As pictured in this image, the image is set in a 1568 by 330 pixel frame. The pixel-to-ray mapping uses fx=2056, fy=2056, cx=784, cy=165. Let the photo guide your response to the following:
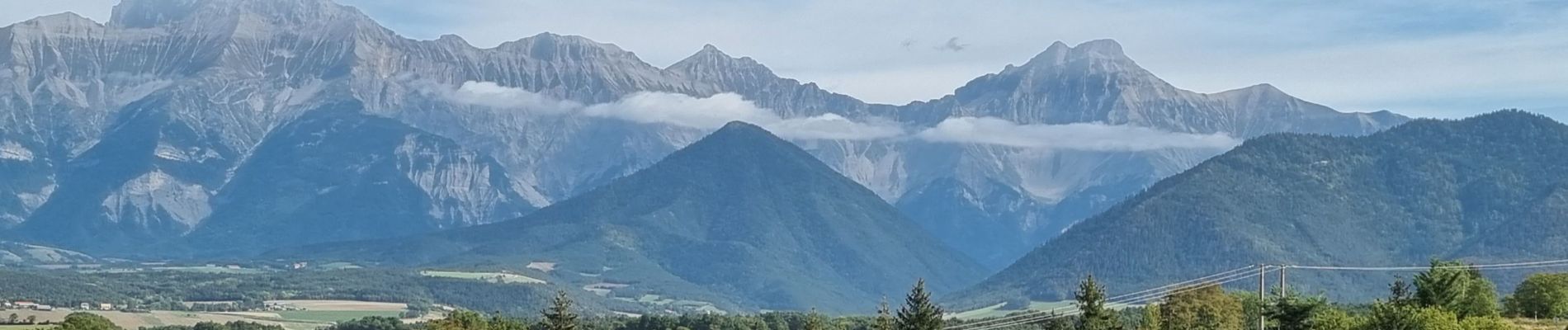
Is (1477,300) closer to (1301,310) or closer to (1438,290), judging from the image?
(1438,290)

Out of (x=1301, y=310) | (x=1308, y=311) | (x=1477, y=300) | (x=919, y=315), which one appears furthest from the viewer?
(x=1477, y=300)

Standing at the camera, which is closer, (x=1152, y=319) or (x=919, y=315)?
(x=919, y=315)

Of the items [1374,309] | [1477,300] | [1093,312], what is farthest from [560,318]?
[1477,300]

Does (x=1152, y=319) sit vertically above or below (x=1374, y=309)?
below

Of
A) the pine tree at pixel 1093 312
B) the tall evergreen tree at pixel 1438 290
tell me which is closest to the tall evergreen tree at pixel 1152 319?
the pine tree at pixel 1093 312

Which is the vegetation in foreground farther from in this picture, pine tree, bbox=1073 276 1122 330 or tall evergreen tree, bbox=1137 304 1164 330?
tall evergreen tree, bbox=1137 304 1164 330

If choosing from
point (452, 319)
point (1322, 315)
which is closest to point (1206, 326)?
point (1322, 315)

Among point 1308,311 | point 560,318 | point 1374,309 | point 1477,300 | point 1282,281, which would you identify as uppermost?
point 1477,300

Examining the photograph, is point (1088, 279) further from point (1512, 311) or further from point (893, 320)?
point (1512, 311)

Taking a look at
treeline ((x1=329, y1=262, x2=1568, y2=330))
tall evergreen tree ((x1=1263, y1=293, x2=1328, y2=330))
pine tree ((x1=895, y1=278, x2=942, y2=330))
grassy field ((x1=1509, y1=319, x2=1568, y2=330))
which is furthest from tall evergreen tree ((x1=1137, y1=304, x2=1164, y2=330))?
grassy field ((x1=1509, y1=319, x2=1568, y2=330))

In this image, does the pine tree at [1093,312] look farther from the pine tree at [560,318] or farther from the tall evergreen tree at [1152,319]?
the pine tree at [560,318]

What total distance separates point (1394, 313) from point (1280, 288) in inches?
317

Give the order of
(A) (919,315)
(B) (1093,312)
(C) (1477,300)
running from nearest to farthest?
(B) (1093,312) < (A) (919,315) < (C) (1477,300)

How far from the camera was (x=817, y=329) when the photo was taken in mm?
173625
